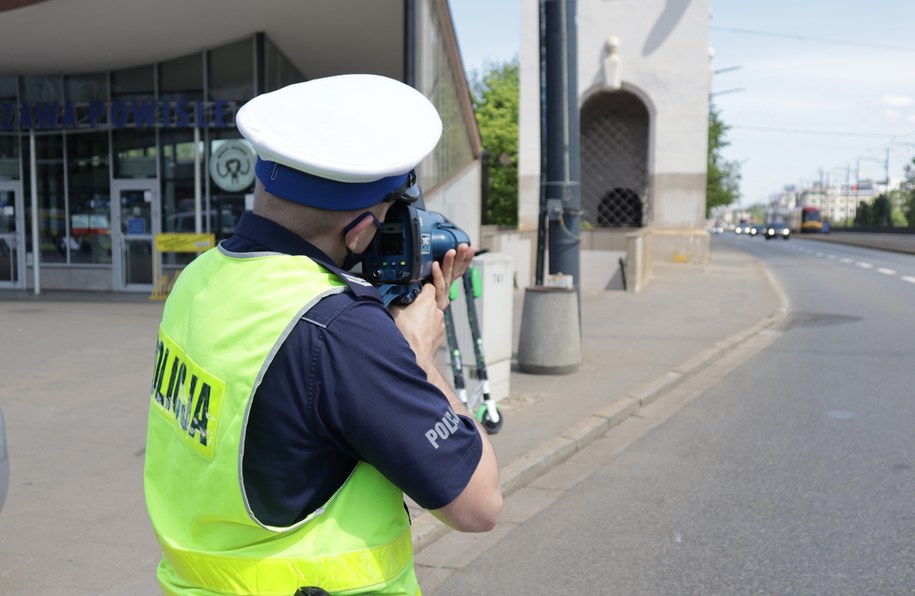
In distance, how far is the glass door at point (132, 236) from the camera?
16875 mm

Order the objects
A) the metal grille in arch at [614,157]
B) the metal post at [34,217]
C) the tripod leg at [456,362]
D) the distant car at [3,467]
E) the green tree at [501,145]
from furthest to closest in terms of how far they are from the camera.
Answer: the green tree at [501,145] < the metal grille in arch at [614,157] < the metal post at [34,217] < the tripod leg at [456,362] < the distant car at [3,467]

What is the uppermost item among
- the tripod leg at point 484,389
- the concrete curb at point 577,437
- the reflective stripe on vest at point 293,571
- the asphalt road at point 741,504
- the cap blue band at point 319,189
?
the cap blue band at point 319,189

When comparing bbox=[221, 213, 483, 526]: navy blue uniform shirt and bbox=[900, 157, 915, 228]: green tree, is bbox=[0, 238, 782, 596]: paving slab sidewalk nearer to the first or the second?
bbox=[221, 213, 483, 526]: navy blue uniform shirt

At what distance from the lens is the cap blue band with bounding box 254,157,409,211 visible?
4.55 feet

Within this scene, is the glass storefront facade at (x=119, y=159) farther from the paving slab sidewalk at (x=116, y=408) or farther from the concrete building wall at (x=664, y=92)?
the concrete building wall at (x=664, y=92)

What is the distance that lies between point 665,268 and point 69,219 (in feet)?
46.3

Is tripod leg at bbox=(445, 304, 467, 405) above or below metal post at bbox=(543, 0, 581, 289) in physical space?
below

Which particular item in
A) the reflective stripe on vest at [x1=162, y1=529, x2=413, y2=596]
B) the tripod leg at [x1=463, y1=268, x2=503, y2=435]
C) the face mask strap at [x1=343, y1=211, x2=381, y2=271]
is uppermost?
the face mask strap at [x1=343, y1=211, x2=381, y2=271]

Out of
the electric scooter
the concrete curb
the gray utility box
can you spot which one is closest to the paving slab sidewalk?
the concrete curb

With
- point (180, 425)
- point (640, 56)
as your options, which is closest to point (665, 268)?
point (640, 56)

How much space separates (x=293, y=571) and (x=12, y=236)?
18.0m

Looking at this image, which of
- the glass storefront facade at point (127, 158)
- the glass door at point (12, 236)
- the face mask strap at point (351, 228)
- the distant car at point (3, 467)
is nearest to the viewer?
the face mask strap at point (351, 228)

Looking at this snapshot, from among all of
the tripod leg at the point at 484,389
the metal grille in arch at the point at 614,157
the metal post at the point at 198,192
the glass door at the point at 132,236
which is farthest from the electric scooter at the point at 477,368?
the metal grille in arch at the point at 614,157

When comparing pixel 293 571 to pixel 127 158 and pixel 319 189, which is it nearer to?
pixel 319 189
